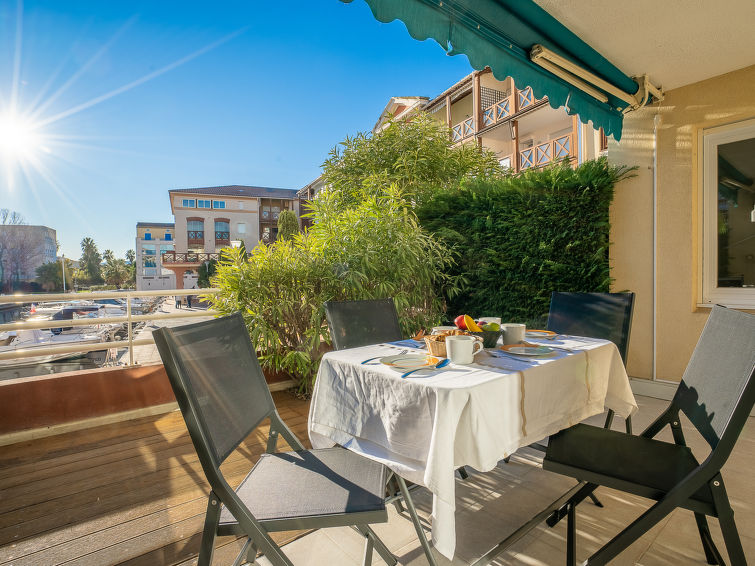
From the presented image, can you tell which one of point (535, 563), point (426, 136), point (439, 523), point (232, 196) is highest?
point (232, 196)

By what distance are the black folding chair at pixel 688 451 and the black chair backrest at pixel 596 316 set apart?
0.85 metres

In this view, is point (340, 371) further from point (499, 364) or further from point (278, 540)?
point (278, 540)

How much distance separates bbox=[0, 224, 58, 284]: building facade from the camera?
15.5 m

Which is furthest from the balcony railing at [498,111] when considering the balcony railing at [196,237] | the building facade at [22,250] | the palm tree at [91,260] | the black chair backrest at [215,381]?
the palm tree at [91,260]

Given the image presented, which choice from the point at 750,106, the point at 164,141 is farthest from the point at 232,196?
the point at 750,106

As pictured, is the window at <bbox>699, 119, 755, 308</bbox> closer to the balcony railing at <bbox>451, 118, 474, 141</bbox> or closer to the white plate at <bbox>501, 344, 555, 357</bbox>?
the white plate at <bbox>501, 344, 555, 357</bbox>

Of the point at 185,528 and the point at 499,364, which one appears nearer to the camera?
the point at 499,364

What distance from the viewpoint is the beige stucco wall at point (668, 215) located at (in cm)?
351

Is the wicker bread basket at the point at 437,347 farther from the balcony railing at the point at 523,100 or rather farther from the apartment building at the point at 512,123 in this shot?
the balcony railing at the point at 523,100

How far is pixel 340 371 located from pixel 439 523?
66 centimetres

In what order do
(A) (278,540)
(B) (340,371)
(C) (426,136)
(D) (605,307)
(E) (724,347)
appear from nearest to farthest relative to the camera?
(E) (724,347) < (B) (340,371) < (A) (278,540) < (D) (605,307) < (C) (426,136)

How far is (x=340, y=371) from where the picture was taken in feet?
5.24

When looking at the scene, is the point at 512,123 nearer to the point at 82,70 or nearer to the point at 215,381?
the point at 215,381

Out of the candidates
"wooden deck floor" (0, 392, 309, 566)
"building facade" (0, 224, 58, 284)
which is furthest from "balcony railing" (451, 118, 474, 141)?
"building facade" (0, 224, 58, 284)
